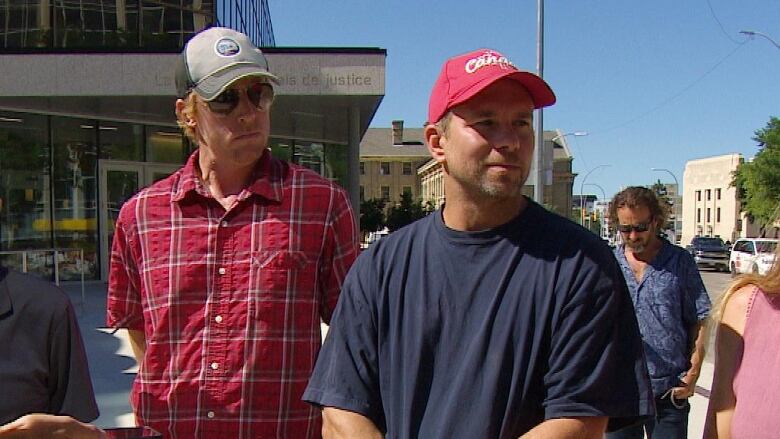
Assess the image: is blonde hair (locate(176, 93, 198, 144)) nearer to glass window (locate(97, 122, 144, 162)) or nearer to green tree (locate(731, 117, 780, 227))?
glass window (locate(97, 122, 144, 162))

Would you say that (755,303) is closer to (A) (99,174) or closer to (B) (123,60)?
(B) (123,60)

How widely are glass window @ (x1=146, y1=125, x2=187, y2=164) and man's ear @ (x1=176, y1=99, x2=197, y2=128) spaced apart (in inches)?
589

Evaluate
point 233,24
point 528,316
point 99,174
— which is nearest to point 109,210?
point 99,174

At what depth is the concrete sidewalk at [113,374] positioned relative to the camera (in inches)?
233

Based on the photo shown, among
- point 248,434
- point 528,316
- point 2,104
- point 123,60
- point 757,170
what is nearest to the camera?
point 528,316

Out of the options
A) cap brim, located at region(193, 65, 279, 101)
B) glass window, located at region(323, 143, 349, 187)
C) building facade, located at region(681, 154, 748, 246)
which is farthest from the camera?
building facade, located at region(681, 154, 748, 246)

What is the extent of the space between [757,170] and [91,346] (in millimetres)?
46643

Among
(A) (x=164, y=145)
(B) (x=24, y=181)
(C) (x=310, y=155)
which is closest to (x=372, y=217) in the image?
(C) (x=310, y=155)

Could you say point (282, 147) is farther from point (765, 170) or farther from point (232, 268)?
point (765, 170)

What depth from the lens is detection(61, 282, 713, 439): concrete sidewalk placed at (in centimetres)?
592

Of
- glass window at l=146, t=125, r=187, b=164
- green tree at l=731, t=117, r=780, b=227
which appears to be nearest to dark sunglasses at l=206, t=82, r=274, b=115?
glass window at l=146, t=125, r=187, b=164

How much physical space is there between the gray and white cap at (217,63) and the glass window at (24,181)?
45.7 feet

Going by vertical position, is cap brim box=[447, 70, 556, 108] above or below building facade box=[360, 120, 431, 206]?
below

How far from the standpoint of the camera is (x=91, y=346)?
8.96 metres
